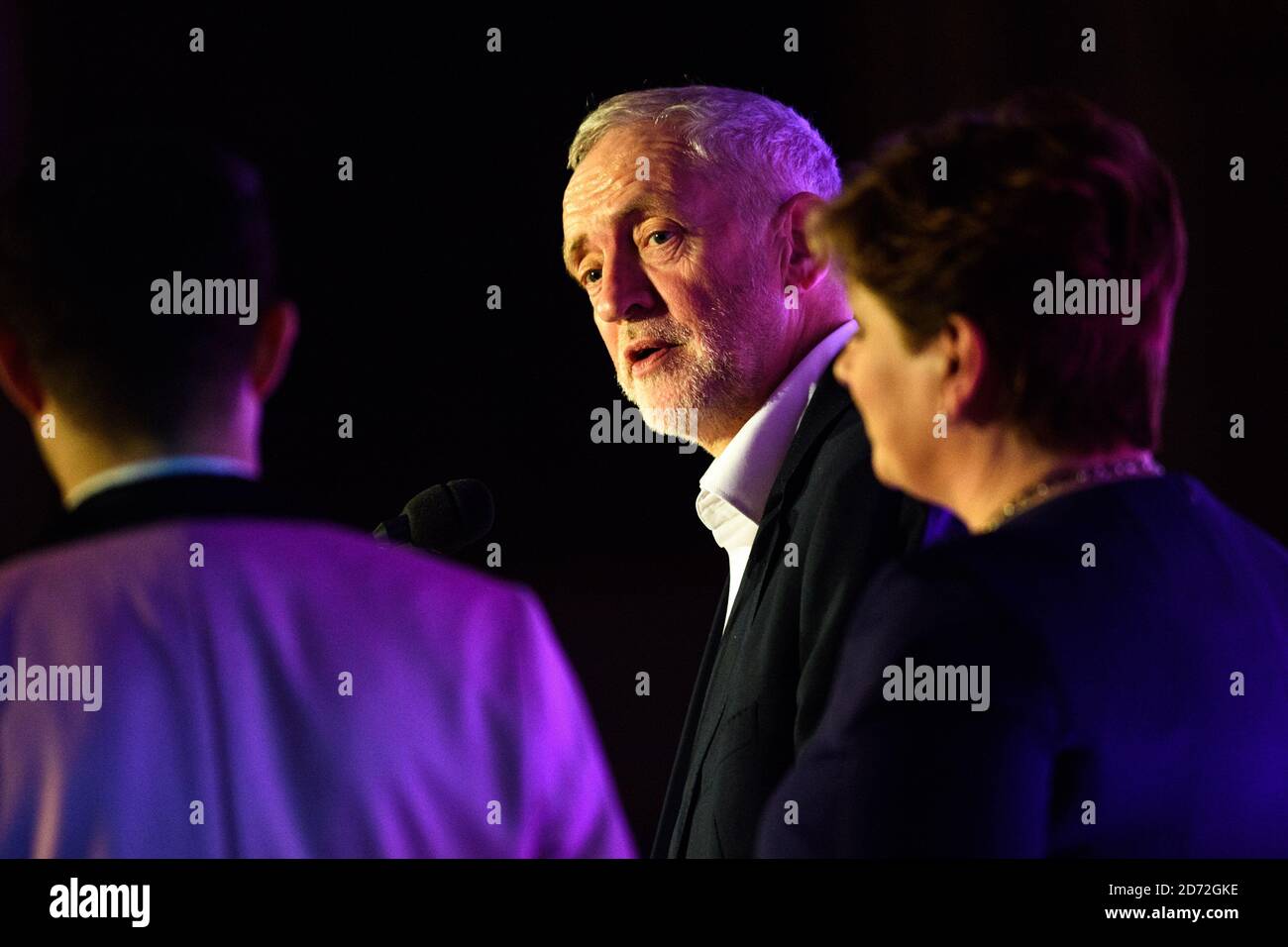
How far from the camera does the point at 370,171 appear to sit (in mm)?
2518

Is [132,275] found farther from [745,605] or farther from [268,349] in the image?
[745,605]

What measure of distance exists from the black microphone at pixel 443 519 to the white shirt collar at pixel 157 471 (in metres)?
0.40

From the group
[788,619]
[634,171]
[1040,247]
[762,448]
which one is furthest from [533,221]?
[1040,247]

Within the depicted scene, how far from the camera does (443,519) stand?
6.33 feet

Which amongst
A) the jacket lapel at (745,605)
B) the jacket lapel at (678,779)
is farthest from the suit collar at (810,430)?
the jacket lapel at (678,779)

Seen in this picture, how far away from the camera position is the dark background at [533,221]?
2.34 metres

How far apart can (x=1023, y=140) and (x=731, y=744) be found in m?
0.85

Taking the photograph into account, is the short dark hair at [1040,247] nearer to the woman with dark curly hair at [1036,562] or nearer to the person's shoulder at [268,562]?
the woman with dark curly hair at [1036,562]

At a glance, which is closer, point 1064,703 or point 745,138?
point 1064,703

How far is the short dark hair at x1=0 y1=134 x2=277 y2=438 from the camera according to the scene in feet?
5.19

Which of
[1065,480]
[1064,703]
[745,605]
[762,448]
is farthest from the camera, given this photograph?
[762,448]
